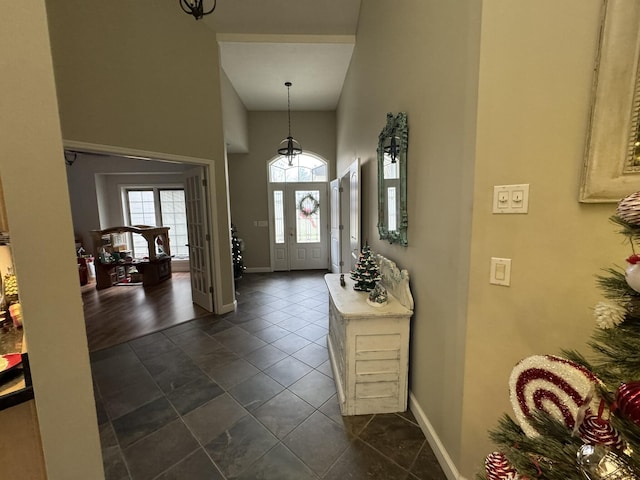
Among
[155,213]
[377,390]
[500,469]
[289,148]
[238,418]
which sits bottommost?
[238,418]

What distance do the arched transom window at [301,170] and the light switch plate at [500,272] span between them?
204 inches

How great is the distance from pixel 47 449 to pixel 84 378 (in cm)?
21

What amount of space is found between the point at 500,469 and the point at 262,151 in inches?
238

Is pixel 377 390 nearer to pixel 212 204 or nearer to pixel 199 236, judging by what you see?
pixel 212 204

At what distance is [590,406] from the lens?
0.68m

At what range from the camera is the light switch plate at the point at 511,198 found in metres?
1.06

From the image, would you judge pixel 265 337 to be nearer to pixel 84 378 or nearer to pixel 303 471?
pixel 303 471

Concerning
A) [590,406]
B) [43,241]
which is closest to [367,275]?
[590,406]

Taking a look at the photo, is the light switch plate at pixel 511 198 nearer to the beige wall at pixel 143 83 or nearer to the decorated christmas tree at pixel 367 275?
the decorated christmas tree at pixel 367 275

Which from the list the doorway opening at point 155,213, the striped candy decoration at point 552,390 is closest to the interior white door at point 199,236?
the doorway opening at point 155,213

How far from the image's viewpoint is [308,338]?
9.85 ft

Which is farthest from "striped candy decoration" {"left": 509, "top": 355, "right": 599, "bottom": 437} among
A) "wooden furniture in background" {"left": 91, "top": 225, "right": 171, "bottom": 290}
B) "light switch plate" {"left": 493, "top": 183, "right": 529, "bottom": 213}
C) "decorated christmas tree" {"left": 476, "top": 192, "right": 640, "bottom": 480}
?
"wooden furniture in background" {"left": 91, "top": 225, "right": 171, "bottom": 290}

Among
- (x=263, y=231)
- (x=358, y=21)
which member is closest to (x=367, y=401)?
(x=358, y=21)

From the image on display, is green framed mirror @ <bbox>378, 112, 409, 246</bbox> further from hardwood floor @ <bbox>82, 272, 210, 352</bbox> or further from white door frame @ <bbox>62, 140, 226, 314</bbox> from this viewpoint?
hardwood floor @ <bbox>82, 272, 210, 352</bbox>
